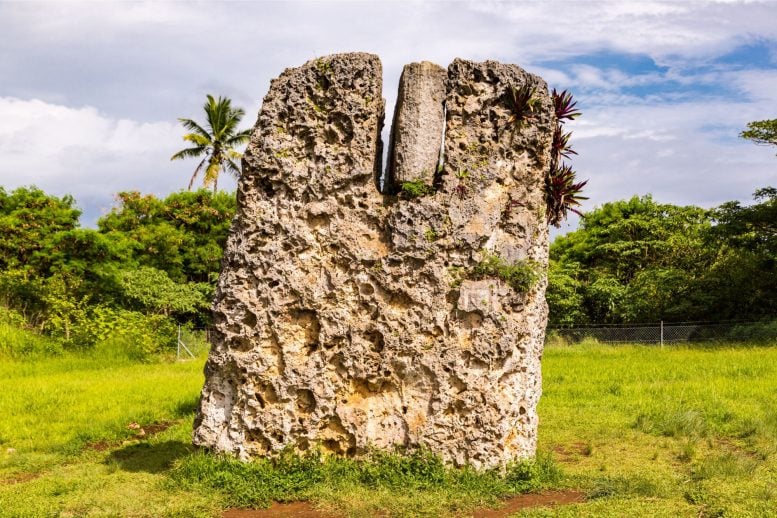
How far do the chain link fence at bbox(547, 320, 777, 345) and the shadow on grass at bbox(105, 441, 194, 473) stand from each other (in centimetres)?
1704

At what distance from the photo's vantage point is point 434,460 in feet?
28.3

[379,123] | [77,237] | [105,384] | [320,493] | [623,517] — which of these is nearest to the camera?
[623,517]

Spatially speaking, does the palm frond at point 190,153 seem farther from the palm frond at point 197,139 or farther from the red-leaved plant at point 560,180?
the red-leaved plant at point 560,180

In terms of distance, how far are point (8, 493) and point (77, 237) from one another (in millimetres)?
20983

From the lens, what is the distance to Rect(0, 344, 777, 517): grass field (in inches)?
320

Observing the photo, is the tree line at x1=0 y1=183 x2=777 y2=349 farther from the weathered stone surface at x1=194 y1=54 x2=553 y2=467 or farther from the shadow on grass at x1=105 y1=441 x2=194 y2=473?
the weathered stone surface at x1=194 y1=54 x2=553 y2=467

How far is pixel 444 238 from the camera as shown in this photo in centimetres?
902

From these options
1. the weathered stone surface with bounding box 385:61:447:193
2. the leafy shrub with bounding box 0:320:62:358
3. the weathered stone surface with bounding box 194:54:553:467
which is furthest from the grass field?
the leafy shrub with bounding box 0:320:62:358

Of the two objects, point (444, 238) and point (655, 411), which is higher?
point (444, 238)

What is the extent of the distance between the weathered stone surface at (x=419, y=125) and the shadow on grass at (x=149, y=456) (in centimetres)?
470

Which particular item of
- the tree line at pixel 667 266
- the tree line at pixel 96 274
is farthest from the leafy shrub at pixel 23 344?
the tree line at pixel 667 266

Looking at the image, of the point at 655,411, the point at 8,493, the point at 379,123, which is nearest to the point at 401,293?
the point at 379,123

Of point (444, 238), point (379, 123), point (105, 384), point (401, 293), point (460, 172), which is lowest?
point (105, 384)

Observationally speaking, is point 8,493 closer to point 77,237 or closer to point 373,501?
point 373,501
